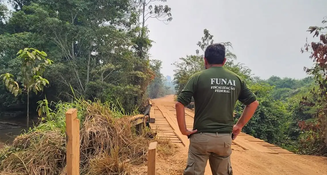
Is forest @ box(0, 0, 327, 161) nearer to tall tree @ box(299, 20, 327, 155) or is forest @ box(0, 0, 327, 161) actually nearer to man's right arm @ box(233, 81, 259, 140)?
tall tree @ box(299, 20, 327, 155)

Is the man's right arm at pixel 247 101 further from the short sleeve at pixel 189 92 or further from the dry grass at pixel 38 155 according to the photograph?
the dry grass at pixel 38 155

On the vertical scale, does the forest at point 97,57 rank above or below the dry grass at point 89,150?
above

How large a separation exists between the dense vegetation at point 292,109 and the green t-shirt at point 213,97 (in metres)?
2.83

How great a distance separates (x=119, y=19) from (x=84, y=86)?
349cm

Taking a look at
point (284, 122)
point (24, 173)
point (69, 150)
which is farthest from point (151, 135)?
point (284, 122)

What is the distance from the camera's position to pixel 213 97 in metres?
1.65

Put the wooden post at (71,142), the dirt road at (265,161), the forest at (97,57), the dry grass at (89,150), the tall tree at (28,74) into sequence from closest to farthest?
the wooden post at (71,142) < the dry grass at (89,150) < the dirt road at (265,161) < the tall tree at (28,74) < the forest at (97,57)

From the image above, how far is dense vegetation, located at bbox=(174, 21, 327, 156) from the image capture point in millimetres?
4016

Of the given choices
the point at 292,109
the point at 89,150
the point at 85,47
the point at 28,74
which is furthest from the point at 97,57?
the point at 292,109

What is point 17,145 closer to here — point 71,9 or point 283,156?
point 283,156

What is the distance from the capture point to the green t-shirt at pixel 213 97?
5.43 ft

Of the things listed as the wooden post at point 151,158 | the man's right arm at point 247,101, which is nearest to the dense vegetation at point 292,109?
the man's right arm at point 247,101

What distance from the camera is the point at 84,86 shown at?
1044 cm

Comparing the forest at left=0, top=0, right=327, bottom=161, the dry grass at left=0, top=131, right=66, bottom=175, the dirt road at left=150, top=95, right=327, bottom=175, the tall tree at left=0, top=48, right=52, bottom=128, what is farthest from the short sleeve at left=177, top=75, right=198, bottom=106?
the forest at left=0, top=0, right=327, bottom=161
